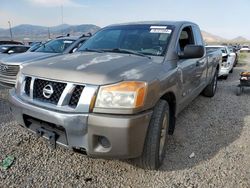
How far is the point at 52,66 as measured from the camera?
279 cm

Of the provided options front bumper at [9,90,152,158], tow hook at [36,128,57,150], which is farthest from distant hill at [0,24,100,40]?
front bumper at [9,90,152,158]

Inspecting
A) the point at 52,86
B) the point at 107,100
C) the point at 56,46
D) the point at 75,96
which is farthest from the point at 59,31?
the point at 107,100

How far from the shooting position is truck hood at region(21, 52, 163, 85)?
8.07ft

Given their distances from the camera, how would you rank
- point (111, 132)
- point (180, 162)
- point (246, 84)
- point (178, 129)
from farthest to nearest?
point (246, 84) < point (178, 129) < point (180, 162) < point (111, 132)

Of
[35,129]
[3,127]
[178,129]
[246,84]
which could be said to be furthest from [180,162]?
[246,84]

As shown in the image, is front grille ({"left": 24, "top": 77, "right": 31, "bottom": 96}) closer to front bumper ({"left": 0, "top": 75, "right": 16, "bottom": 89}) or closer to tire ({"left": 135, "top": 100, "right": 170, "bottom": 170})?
tire ({"left": 135, "top": 100, "right": 170, "bottom": 170})

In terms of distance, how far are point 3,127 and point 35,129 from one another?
1660mm

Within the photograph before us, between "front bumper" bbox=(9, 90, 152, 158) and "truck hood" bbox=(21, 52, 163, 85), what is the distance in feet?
1.15

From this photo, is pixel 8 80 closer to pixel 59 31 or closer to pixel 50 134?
pixel 50 134

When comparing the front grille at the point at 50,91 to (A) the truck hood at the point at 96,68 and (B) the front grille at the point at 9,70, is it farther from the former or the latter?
(B) the front grille at the point at 9,70

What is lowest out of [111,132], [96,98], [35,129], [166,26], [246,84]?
[246,84]

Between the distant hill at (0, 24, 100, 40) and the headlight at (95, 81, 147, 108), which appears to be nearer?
the headlight at (95, 81, 147, 108)

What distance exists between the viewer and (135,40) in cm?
373

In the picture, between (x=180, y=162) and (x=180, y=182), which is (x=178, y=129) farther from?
(x=180, y=182)
